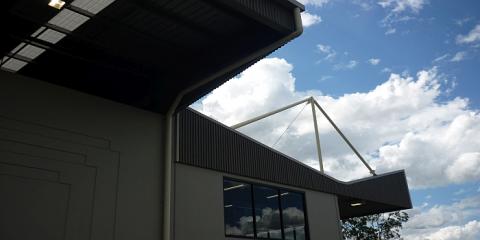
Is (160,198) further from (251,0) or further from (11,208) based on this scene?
(251,0)

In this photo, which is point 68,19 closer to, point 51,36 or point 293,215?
point 51,36

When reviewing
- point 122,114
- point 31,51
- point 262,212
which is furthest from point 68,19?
point 262,212

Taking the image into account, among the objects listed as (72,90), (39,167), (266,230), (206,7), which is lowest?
(266,230)

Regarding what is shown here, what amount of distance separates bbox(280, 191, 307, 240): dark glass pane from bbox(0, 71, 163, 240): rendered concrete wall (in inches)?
195

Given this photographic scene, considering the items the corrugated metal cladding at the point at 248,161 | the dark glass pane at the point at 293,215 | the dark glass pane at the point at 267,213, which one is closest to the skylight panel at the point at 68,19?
the corrugated metal cladding at the point at 248,161

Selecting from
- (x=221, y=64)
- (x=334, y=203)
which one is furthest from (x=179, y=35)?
(x=334, y=203)

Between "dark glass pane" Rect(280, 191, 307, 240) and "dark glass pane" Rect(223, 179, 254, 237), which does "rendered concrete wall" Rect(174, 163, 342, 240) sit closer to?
"dark glass pane" Rect(223, 179, 254, 237)

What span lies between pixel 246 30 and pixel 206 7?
113cm

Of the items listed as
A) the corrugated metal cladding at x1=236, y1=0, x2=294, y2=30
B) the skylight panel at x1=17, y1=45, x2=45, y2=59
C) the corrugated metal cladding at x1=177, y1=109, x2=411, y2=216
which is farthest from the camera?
the corrugated metal cladding at x1=177, y1=109, x2=411, y2=216

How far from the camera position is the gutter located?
28.2ft

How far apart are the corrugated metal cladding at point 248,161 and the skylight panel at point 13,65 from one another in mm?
4006

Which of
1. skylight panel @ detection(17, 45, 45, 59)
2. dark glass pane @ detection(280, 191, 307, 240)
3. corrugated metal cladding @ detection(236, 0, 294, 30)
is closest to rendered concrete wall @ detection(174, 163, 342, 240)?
dark glass pane @ detection(280, 191, 307, 240)

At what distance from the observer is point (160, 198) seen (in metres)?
10.4

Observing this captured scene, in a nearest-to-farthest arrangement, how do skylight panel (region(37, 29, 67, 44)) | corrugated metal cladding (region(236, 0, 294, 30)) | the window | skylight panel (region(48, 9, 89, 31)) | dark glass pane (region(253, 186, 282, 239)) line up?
skylight panel (region(48, 9, 89, 31)) → corrugated metal cladding (region(236, 0, 294, 30)) → skylight panel (region(37, 29, 67, 44)) → the window → dark glass pane (region(253, 186, 282, 239))
